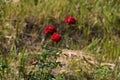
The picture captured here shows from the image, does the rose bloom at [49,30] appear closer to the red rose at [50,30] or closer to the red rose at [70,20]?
the red rose at [50,30]

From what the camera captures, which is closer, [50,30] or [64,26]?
[50,30]

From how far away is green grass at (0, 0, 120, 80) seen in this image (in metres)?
2.82

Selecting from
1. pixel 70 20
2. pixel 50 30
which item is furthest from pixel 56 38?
pixel 70 20

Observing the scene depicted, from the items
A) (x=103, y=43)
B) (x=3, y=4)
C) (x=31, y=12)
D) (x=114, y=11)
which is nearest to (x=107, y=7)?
(x=114, y=11)

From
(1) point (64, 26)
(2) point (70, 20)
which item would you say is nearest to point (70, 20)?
(2) point (70, 20)

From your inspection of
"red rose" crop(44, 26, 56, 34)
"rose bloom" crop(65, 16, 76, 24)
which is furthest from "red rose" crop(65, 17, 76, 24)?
"red rose" crop(44, 26, 56, 34)

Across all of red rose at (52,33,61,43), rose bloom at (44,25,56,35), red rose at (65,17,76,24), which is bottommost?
red rose at (52,33,61,43)

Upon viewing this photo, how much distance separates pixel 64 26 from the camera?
3027mm

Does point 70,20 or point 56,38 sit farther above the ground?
point 70,20

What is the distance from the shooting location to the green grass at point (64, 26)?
2822 millimetres

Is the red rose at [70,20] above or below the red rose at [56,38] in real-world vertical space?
above

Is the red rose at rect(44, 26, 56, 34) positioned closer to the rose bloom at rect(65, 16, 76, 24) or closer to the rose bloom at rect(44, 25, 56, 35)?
the rose bloom at rect(44, 25, 56, 35)

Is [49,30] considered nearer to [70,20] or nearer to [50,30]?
[50,30]

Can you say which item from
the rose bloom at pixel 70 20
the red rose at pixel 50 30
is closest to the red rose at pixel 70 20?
the rose bloom at pixel 70 20
